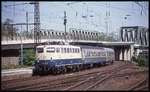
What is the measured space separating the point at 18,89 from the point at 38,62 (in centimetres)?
858

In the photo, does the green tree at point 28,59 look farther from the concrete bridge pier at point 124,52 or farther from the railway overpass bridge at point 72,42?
the concrete bridge pier at point 124,52

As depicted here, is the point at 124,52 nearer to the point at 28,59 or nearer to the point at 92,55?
the point at 92,55

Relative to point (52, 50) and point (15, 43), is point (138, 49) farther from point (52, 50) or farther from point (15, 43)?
point (52, 50)

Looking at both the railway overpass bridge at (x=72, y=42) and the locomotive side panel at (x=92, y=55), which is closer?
the locomotive side panel at (x=92, y=55)

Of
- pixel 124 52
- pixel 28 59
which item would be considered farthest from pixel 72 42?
pixel 124 52

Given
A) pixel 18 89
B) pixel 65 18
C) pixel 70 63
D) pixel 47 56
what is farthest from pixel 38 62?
pixel 65 18

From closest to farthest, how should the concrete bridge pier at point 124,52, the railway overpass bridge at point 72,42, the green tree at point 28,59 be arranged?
1. the green tree at point 28,59
2. the railway overpass bridge at point 72,42
3. the concrete bridge pier at point 124,52

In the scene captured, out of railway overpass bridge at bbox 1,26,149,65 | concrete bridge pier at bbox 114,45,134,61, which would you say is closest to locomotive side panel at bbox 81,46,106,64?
railway overpass bridge at bbox 1,26,149,65

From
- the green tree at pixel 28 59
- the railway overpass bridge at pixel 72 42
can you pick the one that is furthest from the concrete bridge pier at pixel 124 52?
the green tree at pixel 28 59

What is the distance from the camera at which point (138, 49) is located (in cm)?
8000

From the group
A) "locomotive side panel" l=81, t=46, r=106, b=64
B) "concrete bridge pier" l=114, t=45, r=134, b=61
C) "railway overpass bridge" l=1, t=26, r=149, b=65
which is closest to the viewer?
"locomotive side panel" l=81, t=46, r=106, b=64

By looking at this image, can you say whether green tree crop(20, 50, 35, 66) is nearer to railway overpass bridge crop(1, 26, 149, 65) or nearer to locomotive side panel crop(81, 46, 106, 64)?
railway overpass bridge crop(1, 26, 149, 65)

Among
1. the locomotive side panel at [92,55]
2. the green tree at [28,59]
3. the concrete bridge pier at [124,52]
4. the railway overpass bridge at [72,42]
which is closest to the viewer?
the locomotive side panel at [92,55]

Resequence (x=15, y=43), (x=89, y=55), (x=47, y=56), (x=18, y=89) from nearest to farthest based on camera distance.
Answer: (x=18, y=89), (x=47, y=56), (x=89, y=55), (x=15, y=43)
